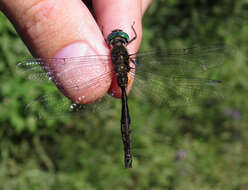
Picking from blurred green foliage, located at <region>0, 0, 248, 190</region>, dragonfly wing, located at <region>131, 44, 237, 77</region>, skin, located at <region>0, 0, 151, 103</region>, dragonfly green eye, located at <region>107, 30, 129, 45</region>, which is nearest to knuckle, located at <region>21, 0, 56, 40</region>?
skin, located at <region>0, 0, 151, 103</region>

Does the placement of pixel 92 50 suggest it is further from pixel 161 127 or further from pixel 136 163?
pixel 161 127

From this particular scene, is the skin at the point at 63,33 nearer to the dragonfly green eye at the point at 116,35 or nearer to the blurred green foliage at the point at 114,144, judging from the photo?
the dragonfly green eye at the point at 116,35

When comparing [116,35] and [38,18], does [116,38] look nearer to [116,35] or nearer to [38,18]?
[116,35]

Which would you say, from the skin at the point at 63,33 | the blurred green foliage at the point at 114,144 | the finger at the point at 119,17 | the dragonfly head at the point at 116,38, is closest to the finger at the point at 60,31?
the skin at the point at 63,33

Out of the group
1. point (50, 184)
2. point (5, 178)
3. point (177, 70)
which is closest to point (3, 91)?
point (5, 178)

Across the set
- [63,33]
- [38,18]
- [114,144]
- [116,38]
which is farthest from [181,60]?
[114,144]

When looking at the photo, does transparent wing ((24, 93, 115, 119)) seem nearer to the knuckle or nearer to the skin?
the skin
